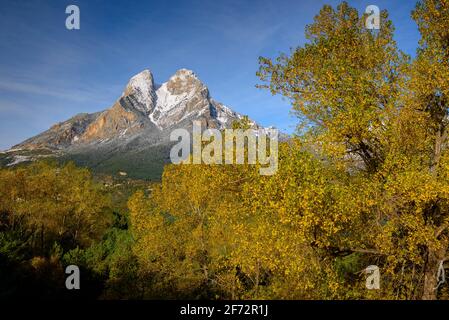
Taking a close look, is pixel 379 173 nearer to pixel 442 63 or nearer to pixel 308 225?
pixel 308 225

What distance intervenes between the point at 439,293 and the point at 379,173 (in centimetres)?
979

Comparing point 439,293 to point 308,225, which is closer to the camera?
point 308,225

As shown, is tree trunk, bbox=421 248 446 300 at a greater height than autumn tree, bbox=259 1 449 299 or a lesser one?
lesser

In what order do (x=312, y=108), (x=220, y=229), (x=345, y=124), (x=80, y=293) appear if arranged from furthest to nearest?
(x=80, y=293), (x=220, y=229), (x=312, y=108), (x=345, y=124)

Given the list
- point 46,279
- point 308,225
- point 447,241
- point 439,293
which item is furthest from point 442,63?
point 46,279

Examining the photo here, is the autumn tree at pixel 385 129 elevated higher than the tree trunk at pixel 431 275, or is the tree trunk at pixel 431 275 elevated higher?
the autumn tree at pixel 385 129

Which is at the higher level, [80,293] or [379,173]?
[379,173]

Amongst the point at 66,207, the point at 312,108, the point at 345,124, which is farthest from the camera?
the point at 66,207

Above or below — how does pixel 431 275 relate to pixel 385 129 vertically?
below

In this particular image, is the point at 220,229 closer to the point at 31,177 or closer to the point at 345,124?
the point at 345,124

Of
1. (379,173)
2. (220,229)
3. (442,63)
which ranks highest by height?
(442,63)

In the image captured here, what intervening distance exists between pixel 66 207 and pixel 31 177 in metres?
8.03

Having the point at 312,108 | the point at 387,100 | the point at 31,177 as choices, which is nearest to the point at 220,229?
the point at 312,108

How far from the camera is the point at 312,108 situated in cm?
1778
